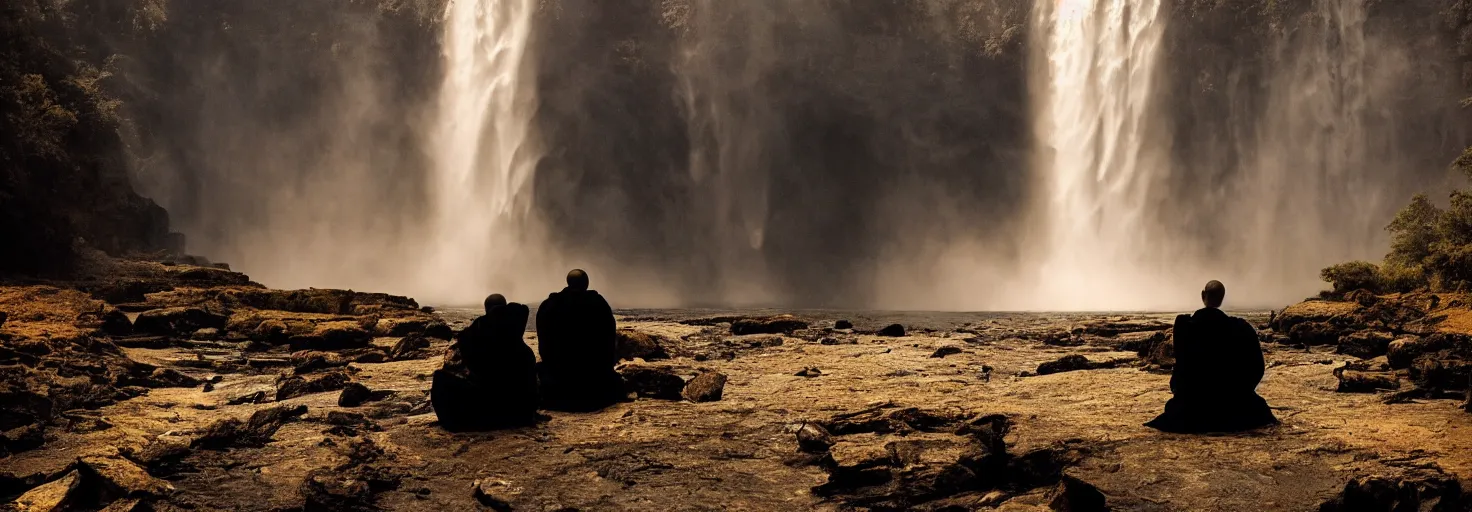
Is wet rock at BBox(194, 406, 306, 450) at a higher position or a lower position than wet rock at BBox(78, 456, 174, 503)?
higher

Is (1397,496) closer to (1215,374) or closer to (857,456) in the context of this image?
(1215,374)

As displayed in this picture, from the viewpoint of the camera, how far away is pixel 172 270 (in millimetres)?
35812

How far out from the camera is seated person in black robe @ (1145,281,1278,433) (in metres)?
8.44

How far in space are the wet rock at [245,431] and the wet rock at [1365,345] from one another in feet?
48.9

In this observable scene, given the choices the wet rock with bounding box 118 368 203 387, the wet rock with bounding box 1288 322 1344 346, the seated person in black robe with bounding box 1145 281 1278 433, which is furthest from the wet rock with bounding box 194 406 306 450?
the wet rock with bounding box 1288 322 1344 346

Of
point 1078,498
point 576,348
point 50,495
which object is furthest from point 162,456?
point 1078,498

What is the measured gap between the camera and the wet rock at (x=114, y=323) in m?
17.6

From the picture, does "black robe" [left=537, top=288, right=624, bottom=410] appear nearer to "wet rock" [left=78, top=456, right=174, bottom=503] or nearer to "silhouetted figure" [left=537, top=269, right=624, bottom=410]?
"silhouetted figure" [left=537, top=269, right=624, bottom=410]

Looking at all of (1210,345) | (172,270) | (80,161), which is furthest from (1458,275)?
(80,161)

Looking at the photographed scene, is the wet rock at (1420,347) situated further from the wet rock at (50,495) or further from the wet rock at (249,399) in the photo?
the wet rock at (249,399)

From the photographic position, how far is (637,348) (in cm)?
1683

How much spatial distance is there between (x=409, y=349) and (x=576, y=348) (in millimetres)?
8012

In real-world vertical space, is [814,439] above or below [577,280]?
below

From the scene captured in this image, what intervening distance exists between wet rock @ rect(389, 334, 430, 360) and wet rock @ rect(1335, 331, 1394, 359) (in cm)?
1595
